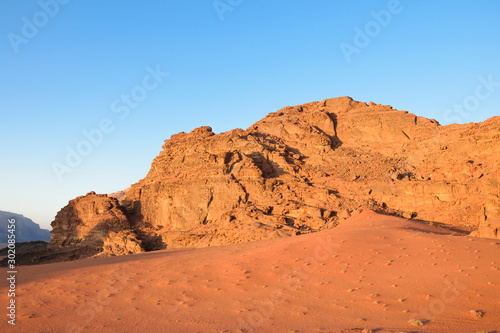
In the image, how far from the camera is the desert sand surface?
7.45 m

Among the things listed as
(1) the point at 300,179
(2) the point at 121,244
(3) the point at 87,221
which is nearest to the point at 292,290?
(1) the point at 300,179

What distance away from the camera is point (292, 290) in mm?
9773

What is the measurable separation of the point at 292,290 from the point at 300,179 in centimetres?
2113

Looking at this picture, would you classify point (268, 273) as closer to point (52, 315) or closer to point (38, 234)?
point (52, 315)

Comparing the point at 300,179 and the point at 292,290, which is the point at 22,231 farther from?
the point at 292,290

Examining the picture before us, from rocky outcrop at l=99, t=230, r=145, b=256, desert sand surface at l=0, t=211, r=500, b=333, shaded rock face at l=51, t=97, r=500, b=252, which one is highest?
shaded rock face at l=51, t=97, r=500, b=252

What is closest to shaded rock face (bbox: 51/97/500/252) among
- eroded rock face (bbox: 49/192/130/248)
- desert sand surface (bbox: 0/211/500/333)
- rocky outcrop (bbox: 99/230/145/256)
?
eroded rock face (bbox: 49/192/130/248)

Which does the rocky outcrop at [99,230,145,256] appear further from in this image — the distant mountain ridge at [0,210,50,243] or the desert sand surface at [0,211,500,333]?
the distant mountain ridge at [0,210,50,243]

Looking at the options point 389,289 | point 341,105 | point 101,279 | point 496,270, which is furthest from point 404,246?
point 341,105

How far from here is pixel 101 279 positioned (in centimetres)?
1267

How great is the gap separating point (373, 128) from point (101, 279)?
3198 centimetres

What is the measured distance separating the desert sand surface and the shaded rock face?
9804 mm

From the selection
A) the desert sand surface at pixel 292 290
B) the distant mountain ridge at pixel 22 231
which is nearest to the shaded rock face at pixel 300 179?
the desert sand surface at pixel 292 290

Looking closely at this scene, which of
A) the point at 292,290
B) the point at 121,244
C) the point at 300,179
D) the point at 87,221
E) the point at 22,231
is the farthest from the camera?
Result: the point at 22,231
